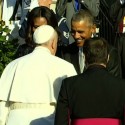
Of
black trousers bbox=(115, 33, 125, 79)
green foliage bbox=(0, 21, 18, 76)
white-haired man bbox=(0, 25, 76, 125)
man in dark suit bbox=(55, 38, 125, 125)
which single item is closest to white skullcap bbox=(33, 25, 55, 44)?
white-haired man bbox=(0, 25, 76, 125)

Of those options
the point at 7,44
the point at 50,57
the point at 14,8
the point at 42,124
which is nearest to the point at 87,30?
the point at 50,57

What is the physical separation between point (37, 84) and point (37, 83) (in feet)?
0.04

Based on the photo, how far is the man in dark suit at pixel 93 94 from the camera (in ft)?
17.7

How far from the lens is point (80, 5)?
860 cm

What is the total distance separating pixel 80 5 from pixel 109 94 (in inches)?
134

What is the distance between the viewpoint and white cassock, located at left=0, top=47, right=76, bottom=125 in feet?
19.7

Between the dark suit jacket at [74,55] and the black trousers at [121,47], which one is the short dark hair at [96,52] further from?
the black trousers at [121,47]

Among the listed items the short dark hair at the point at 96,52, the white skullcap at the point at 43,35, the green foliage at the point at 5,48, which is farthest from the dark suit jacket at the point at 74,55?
the green foliage at the point at 5,48

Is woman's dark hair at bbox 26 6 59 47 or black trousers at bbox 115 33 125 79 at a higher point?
woman's dark hair at bbox 26 6 59 47

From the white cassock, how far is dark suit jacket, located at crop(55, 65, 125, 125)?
0.54 m

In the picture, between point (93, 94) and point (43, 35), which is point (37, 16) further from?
point (93, 94)

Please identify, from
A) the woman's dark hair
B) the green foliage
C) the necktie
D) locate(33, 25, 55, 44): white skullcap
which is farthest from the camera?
the green foliage

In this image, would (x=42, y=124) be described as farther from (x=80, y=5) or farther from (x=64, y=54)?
(x=80, y=5)

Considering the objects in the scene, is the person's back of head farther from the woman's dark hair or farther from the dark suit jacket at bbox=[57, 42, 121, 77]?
the woman's dark hair
